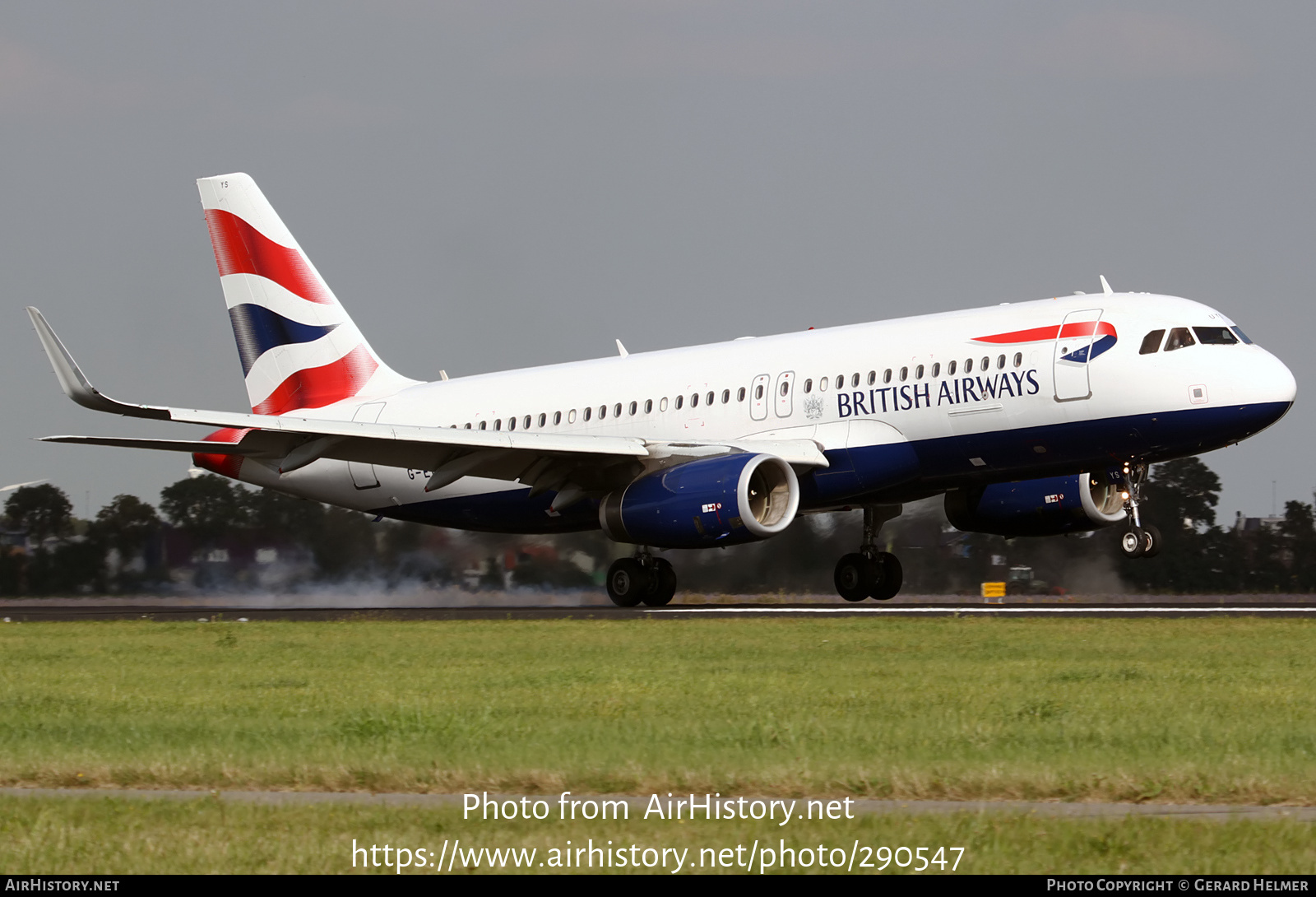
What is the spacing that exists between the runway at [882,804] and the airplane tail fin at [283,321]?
25.9 meters

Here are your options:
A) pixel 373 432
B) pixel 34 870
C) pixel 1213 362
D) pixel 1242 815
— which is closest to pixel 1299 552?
pixel 1213 362

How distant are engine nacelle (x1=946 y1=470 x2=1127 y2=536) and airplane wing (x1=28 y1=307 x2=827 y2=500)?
13.3 ft

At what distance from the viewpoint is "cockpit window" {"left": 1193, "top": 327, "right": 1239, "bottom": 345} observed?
25.8 m

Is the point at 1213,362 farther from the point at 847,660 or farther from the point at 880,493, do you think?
the point at 847,660

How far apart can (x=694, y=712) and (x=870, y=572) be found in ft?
61.4

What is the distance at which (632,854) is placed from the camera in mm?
7691

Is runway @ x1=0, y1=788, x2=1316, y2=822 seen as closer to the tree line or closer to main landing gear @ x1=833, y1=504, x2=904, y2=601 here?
main landing gear @ x1=833, y1=504, x2=904, y2=601

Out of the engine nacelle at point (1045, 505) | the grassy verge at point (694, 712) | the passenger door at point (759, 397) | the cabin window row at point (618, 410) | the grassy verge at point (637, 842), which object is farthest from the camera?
the cabin window row at point (618, 410)

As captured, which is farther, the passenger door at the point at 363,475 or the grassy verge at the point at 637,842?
the passenger door at the point at 363,475

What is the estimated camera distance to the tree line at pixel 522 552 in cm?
3378

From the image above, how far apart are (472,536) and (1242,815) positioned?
27046mm

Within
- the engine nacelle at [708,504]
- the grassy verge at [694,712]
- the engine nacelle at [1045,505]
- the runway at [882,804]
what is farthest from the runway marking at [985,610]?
the runway at [882,804]

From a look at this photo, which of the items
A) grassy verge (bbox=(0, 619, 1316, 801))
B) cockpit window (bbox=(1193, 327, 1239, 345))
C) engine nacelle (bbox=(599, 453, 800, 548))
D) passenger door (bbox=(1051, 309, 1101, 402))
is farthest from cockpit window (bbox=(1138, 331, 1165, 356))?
engine nacelle (bbox=(599, 453, 800, 548))

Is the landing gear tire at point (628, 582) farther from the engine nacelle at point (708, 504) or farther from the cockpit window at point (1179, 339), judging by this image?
the cockpit window at point (1179, 339)
